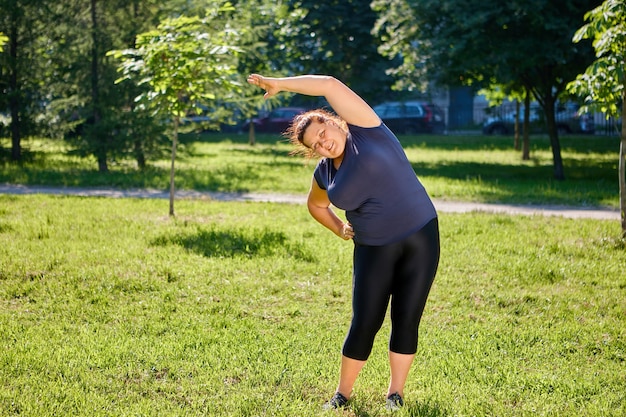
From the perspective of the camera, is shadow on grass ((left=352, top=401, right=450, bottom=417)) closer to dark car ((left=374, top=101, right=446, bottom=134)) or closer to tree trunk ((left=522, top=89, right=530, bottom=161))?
tree trunk ((left=522, top=89, right=530, bottom=161))

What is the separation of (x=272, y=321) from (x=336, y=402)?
1.96 metres

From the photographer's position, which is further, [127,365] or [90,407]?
[127,365]

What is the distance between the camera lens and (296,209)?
12234mm

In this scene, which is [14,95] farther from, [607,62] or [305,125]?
[305,125]

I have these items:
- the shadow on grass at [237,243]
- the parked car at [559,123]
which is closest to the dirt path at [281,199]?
the shadow on grass at [237,243]

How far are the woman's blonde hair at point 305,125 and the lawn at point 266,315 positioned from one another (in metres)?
Result: 1.49

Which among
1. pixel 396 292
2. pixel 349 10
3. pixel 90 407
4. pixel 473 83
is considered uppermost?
pixel 349 10

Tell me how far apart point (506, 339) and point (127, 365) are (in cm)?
279

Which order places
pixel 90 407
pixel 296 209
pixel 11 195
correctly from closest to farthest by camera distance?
pixel 90 407, pixel 296 209, pixel 11 195

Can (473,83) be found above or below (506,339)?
above

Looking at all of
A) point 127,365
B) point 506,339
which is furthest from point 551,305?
point 127,365

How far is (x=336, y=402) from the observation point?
4.54 meters

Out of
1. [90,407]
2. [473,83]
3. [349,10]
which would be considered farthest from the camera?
[349,10]

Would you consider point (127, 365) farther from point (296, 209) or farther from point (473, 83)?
point (473, 83)
